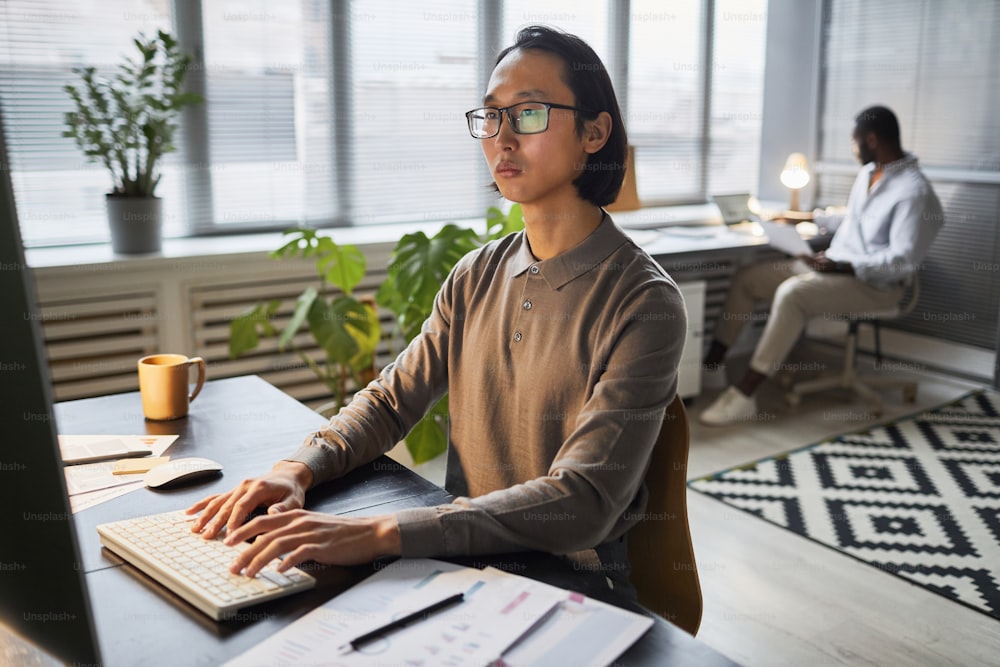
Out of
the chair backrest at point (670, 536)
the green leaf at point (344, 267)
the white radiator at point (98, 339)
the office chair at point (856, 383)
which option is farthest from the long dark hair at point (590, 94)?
the office chair at point (856, 383)

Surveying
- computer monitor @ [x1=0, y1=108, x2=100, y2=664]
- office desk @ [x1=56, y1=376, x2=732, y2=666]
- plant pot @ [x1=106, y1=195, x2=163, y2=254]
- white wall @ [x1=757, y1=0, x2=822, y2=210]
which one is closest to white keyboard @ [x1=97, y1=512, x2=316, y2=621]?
office desk @ [x1=56, y1=376, x2=732, y2=666]

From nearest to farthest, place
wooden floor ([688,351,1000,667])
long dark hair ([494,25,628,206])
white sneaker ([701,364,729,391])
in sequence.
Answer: long dark hair ([494,25,628,206]) → wooden floor ([688,351,1000,667]) → white sneaker ([701,364,729,391])

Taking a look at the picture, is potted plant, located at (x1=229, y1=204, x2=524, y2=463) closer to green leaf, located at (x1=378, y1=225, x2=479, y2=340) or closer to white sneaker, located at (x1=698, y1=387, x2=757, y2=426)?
green leaf, located at (x1=378, y1=225, x2=479, y2=340)

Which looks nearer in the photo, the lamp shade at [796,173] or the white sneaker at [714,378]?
the white sneaker at [714,378]

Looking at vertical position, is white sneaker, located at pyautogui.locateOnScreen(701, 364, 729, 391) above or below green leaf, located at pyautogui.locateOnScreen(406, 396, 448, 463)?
below

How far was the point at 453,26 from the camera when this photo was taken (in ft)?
13.8

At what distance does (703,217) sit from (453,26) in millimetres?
1620

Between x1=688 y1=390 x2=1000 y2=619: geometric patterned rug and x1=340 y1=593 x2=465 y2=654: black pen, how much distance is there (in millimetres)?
1968

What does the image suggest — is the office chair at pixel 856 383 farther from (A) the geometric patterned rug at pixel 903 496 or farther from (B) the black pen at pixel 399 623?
(B) the black pen at pixel 399 623

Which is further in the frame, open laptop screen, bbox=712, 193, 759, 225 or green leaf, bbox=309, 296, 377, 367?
open laptop screen, bbox=712, 193, 759, 225

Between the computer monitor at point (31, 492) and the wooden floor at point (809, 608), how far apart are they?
157 centimetres

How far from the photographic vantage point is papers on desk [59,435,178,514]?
139 cm

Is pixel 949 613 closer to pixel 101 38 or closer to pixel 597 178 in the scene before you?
pixel 597 178

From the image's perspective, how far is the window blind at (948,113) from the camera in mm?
4383
